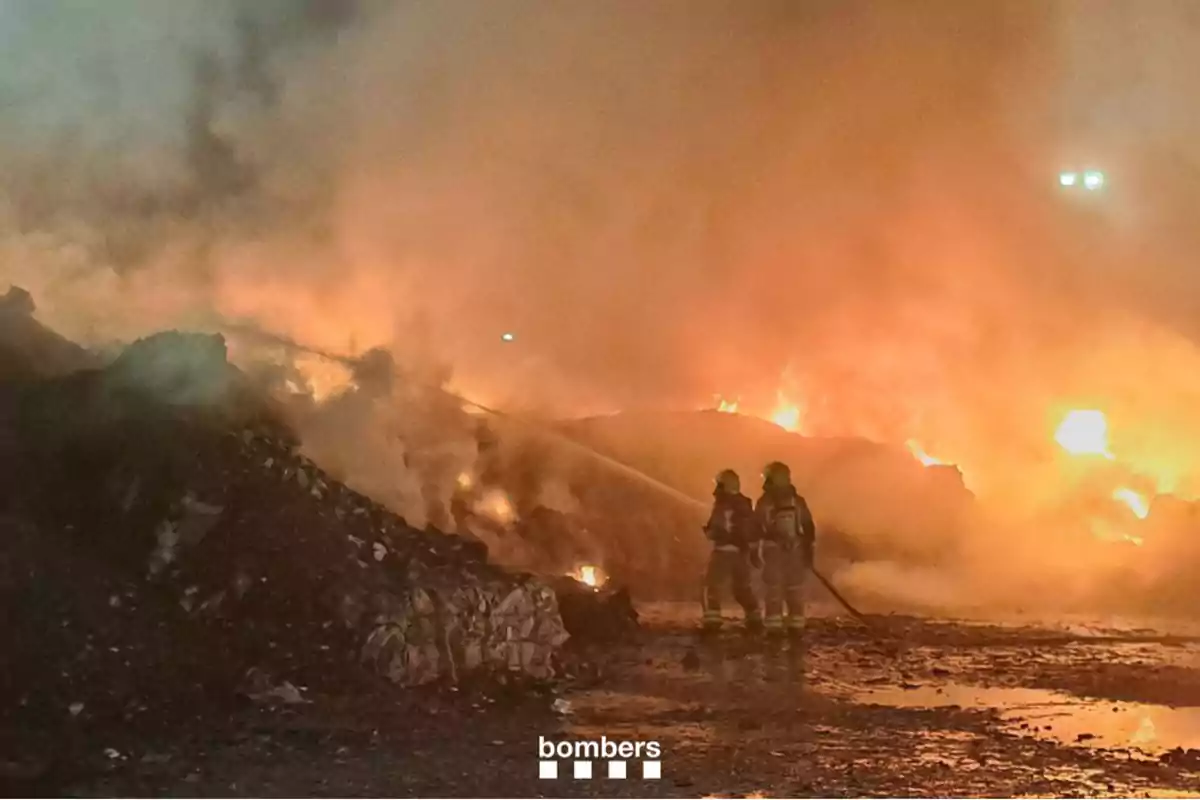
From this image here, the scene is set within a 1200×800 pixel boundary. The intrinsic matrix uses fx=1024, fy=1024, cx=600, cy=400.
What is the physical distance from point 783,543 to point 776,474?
0.30m

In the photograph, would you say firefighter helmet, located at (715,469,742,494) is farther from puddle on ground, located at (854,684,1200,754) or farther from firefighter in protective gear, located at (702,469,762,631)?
puddle on ground, located at (854,684,1200,754)

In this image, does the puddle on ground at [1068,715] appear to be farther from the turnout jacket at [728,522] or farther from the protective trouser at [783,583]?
the turnout jacket at [728,522]

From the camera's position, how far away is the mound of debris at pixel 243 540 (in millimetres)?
3906

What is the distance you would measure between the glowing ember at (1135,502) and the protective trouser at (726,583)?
5.92 feet

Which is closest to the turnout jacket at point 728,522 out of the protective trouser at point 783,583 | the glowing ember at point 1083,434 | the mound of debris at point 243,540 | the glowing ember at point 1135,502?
the protective trouser at point 783,583

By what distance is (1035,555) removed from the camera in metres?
4.51

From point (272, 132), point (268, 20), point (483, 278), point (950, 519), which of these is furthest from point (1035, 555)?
point (268, 20)

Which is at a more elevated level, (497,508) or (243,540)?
(497,508)

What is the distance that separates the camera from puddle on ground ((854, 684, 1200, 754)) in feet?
12.3

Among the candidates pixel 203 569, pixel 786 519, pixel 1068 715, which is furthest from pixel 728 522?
pixel 203 569

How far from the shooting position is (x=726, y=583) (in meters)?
4.32

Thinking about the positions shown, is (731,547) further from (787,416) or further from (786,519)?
(787,416)

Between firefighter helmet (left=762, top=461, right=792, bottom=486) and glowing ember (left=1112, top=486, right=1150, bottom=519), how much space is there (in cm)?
157

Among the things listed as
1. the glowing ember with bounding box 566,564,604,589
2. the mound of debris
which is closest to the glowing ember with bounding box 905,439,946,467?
the glowing ember with bounding box 566,564,604,589
